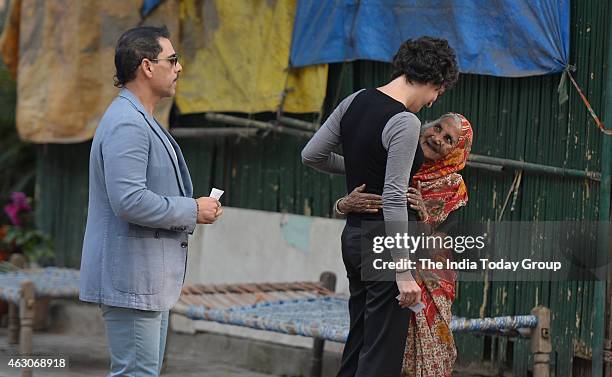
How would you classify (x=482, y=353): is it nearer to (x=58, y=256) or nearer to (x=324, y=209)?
(x=324, y=209)

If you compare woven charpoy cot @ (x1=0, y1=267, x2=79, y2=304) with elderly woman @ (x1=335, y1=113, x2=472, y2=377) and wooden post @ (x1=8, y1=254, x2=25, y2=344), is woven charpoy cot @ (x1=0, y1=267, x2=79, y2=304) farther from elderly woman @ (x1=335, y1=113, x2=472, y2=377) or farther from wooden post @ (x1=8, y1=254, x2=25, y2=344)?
elderly woman @ (x1=335, y1=113, x2=472, y2=377)

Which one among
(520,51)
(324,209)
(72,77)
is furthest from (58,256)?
(520,51)

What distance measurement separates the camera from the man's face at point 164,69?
12.6 feet

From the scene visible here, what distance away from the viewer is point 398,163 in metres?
4.05

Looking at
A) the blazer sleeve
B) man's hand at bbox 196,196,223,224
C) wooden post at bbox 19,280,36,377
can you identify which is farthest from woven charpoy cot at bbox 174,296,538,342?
the blazer sleeve

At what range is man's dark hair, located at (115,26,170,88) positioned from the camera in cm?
382

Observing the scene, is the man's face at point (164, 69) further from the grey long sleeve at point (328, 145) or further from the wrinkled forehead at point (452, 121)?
the wrinkled forehead at point (452, 121)

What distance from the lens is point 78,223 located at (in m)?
9.30

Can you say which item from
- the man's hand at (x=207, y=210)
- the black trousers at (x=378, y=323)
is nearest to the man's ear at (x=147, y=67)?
the man's hand at (x=207, y=210)

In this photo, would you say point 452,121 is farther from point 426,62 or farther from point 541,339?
point 541,339

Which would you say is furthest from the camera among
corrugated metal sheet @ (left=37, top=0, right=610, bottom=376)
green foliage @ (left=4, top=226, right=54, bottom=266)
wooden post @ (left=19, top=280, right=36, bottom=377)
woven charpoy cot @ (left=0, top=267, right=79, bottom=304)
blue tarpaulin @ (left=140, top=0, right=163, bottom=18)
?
green foliage @ (left=4, top=226, right=54, bottom=266)

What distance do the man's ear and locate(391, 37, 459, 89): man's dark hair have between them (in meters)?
0.95

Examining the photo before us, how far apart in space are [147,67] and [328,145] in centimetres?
94

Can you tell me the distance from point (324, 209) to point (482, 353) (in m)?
1.51
